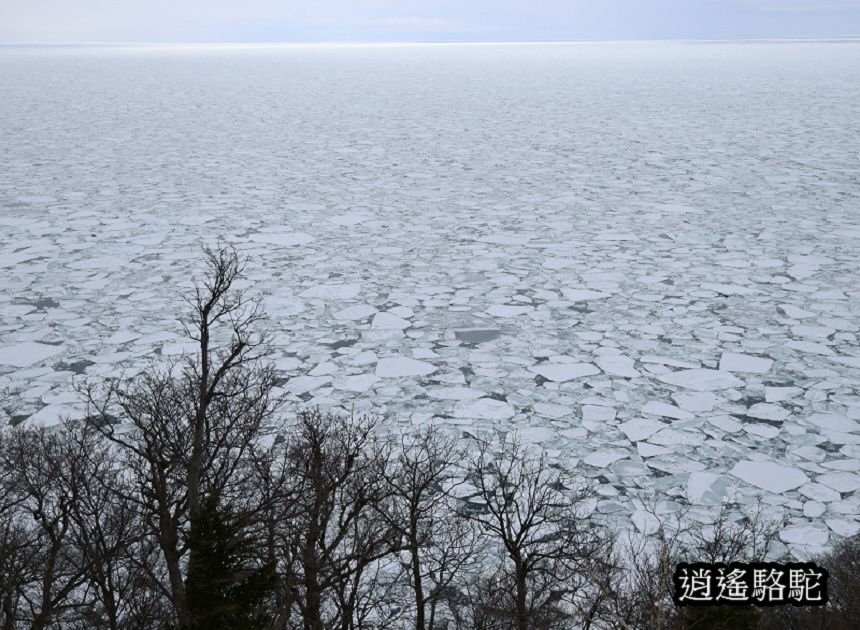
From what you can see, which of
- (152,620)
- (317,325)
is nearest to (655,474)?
(152,620)

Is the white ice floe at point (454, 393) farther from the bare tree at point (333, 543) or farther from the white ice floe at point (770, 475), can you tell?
the white ice floe at point (770, 475)

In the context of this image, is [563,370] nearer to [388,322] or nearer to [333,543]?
[388,322]

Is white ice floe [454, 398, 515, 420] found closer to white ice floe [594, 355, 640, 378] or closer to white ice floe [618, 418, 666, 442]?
white ice floe [618, 418, 666, 442]

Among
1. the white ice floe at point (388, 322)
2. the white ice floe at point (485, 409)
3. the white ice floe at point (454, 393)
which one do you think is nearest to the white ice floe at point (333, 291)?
the white ice floe at point (388, 322)

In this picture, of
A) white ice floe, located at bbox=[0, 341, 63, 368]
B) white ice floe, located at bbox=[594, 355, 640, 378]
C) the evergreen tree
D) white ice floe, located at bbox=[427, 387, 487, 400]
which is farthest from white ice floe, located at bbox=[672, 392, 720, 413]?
white ice floe, located at bbox=[0, 341, 63, 368]

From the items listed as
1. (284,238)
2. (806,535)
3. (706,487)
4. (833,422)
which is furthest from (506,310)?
(806,535)

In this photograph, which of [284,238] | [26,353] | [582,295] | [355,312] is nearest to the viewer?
[26,353]

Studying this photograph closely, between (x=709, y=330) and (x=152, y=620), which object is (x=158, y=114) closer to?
(x=709, y=330)
